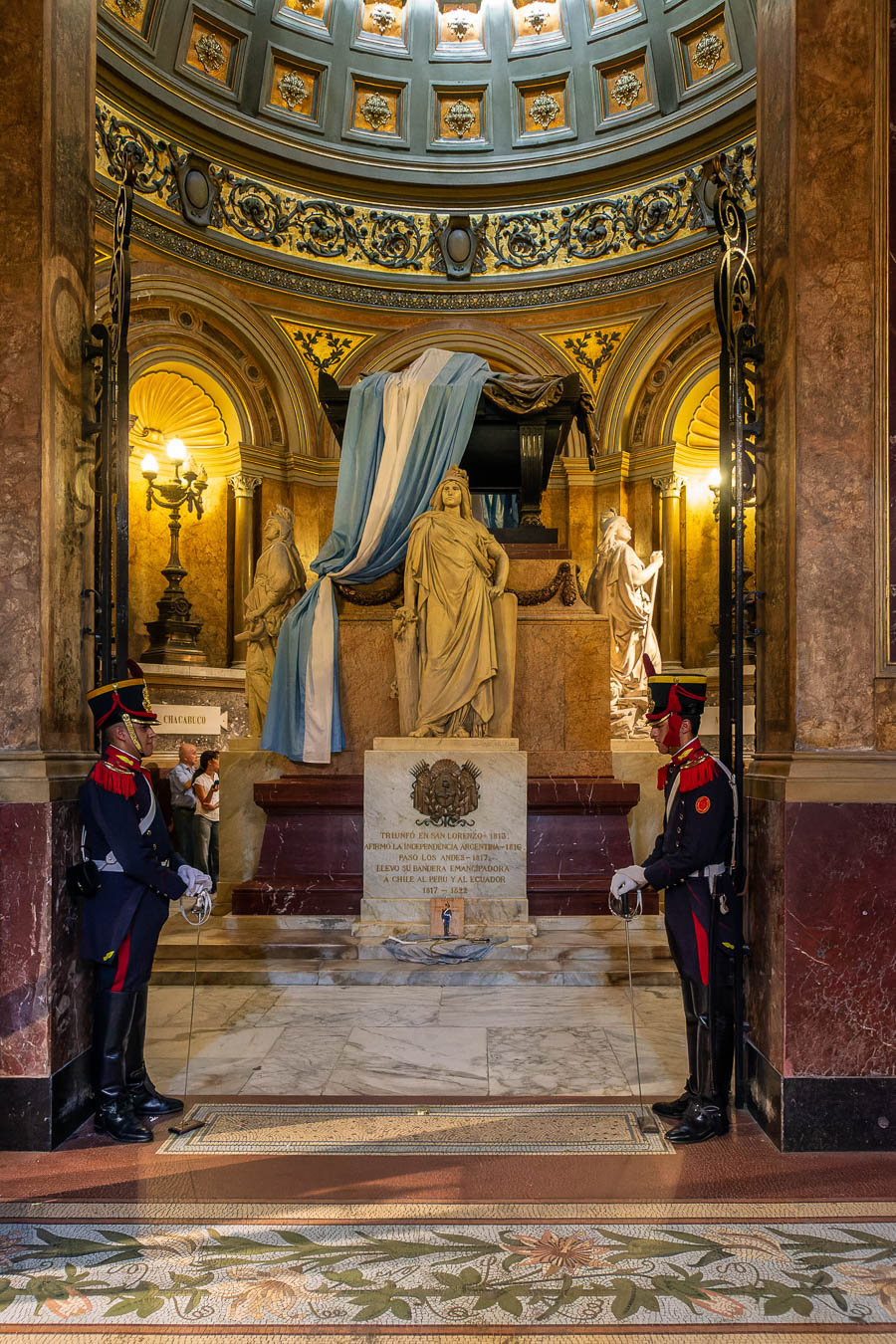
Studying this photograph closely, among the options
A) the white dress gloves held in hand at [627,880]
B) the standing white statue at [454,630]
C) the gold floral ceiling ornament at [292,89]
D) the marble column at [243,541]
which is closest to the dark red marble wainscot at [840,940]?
the white dress gloves held in hand at [627,880]

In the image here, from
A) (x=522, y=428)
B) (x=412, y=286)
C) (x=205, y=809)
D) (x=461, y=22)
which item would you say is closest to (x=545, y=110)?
(x=461, y=22)

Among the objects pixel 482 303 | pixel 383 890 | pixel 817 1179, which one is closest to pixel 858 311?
pixel 817 1179

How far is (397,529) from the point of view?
8.22 m

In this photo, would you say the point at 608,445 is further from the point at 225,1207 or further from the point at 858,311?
the point at 225,1207

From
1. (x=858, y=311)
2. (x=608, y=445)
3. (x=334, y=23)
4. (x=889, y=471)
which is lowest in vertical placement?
(x=889, y=471)

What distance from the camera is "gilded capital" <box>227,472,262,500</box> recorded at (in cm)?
1483

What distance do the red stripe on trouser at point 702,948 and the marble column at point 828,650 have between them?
0.72 feet

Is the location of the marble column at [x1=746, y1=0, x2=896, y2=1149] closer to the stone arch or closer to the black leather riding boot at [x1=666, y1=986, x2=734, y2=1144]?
the black leather riding boot at [x1=666, y1=986, x2=734, y2=1144]

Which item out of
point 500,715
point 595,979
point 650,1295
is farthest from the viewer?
point 500,715

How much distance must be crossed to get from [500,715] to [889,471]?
3839mm

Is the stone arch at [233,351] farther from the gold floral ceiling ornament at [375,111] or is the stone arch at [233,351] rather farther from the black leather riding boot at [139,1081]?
the black leather riding boot at [139,1081]

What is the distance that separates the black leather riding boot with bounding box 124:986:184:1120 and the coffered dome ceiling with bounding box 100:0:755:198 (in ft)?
41.7

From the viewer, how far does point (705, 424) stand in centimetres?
1560

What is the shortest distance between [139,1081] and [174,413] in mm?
12380
